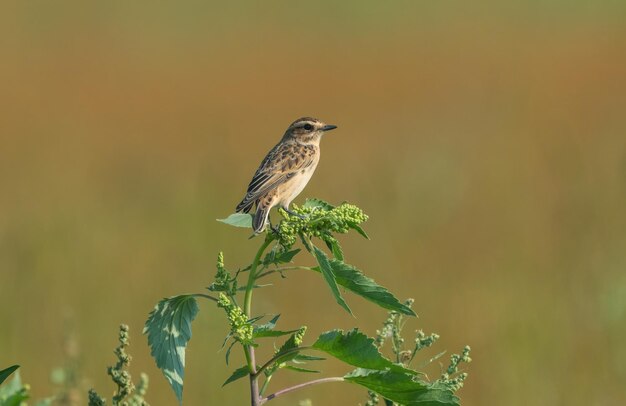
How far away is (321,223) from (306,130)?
3757 mm

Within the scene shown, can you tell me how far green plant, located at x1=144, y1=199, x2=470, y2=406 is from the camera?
101 inches

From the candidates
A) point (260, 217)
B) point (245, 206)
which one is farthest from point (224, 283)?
point (245, 206)

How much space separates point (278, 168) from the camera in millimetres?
5457

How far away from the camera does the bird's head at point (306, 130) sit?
245 inches

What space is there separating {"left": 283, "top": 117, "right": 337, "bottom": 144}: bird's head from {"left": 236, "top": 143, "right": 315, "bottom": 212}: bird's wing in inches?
6.6

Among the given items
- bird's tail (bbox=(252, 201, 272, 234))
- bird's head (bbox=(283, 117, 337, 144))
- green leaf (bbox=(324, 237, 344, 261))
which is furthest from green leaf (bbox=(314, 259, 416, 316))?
bird's head (bbox=(283, 117, 337, 144))

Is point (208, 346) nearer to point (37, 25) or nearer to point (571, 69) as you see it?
point (571, 69)

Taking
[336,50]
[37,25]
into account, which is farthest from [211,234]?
[37,25]

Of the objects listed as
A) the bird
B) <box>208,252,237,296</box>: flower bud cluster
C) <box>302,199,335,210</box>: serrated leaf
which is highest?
the bird

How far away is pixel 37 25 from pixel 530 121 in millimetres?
30803

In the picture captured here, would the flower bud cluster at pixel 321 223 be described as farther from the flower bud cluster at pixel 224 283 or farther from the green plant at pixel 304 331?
the flower bud cluster at pixel 224 283

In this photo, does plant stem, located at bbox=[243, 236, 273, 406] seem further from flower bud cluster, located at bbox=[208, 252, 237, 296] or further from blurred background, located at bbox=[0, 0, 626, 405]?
blurred background, located at bbox=[0, 0, 626, 405]

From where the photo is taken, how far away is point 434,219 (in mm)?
14008

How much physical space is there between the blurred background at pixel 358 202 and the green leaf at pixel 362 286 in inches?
50.2
